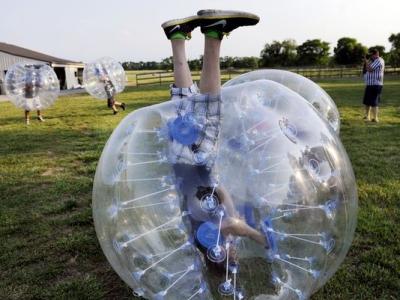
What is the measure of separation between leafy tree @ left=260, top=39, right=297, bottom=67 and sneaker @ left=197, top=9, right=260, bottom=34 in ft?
206

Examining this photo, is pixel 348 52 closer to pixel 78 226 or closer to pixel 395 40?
pixel 395 40

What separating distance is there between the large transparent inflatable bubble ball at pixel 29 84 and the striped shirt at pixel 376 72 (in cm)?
847

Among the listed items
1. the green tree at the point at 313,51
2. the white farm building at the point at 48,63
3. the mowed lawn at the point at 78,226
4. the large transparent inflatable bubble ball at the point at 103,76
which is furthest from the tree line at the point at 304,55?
A: the mowed lawn at the point at 78,226

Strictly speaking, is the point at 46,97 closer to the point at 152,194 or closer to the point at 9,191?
the point at 9,191

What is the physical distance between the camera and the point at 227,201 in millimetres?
2195

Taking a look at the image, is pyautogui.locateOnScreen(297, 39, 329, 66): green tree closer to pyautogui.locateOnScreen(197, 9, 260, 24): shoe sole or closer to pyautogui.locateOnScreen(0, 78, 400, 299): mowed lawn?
pyautogui.locateOnScreen(0, 78, 400, 299): mowed lawn

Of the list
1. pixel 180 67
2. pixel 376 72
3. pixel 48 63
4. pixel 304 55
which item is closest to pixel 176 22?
pixel 180 67

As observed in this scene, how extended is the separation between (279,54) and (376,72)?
6167 cm

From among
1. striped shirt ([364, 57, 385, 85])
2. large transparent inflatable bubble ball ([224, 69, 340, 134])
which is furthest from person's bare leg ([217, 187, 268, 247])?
striped shirt ([364, 57, 385, 85])

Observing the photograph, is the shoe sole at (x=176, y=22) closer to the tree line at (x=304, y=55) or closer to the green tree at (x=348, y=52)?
the tree line at (x=304, y=55)

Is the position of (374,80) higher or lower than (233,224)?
higher

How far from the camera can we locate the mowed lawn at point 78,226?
10.3ft

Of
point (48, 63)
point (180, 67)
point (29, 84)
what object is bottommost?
point (29, 84)

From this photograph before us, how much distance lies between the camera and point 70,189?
18.3ft
